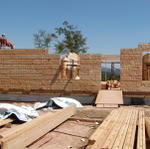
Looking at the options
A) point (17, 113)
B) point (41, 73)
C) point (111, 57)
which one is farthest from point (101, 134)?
point (41, 73)

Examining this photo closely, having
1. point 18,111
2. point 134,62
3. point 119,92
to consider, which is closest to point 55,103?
point 18,111

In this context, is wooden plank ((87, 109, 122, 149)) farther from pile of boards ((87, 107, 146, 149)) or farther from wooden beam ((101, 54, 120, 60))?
wooden beam ((101, 54, 120, 60))

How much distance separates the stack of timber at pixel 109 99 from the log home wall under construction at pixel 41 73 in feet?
2.10

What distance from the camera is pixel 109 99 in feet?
32.8

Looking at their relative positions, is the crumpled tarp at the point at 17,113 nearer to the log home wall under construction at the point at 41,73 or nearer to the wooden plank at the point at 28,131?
the wooden plank at the point at 28,131

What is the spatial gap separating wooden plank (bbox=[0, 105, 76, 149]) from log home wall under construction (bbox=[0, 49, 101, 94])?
17.4 ft

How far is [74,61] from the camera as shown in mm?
11867

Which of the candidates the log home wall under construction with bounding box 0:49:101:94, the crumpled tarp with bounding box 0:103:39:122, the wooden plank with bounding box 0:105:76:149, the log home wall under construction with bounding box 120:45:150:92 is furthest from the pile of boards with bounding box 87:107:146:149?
the log home wall under construction with bounding box 0:49:101:94

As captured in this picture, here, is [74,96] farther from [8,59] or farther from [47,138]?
[47,138]

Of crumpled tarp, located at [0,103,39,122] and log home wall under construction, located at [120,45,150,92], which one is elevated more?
log home wall under construction, located at [120,45,150,92]

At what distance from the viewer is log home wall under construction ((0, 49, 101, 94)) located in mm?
11258

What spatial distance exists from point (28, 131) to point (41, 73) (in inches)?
306

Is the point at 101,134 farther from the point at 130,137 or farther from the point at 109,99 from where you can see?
the point at 109,99

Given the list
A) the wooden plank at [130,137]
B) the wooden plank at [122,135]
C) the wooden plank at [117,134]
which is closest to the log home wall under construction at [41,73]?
the wooden plank at [117,134]
